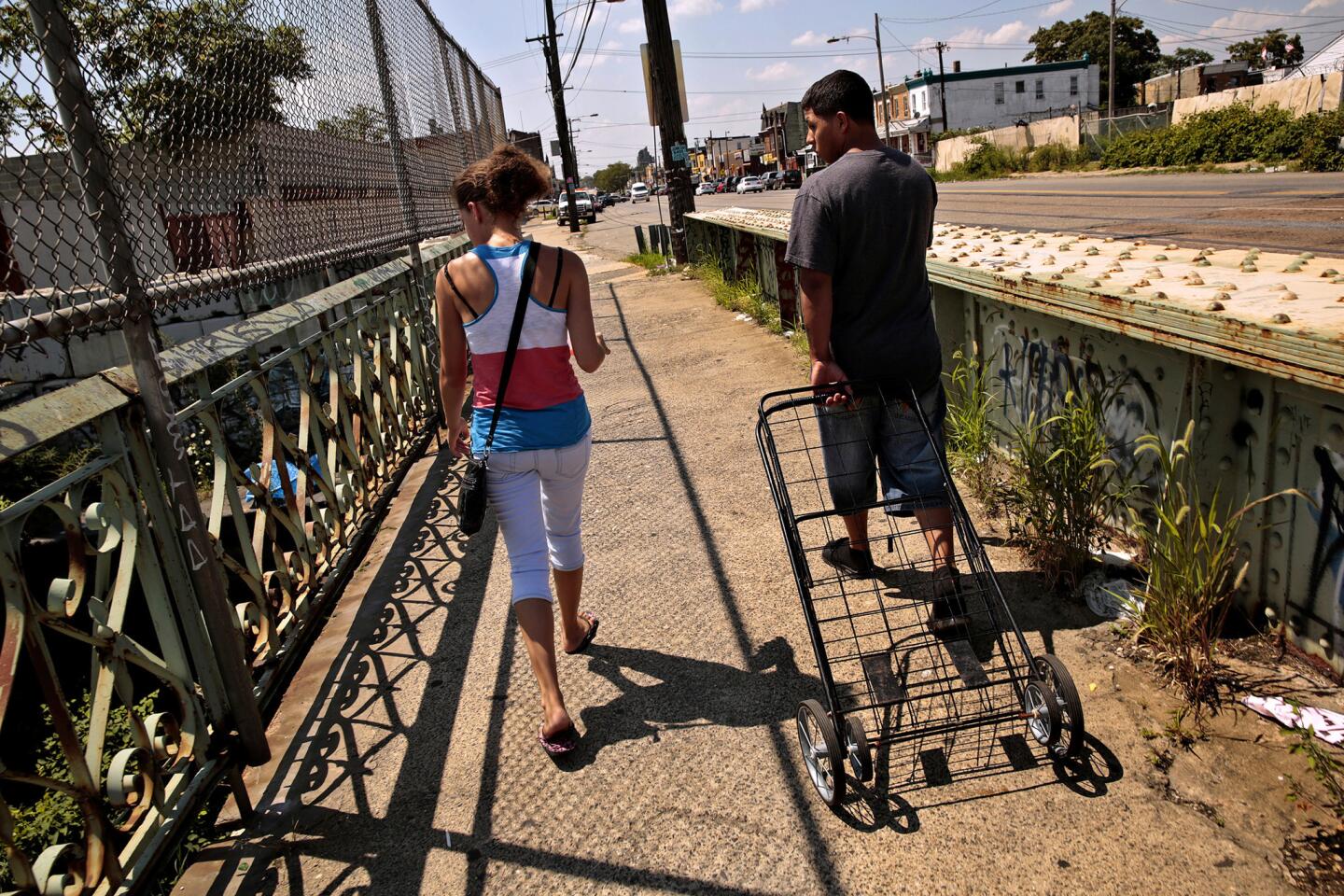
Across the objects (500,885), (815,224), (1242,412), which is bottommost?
(500,885)

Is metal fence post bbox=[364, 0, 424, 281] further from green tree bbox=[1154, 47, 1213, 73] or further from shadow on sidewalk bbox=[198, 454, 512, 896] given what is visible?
green tree bbox=[1154, 47, 1213, 73]

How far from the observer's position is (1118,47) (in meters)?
88.2

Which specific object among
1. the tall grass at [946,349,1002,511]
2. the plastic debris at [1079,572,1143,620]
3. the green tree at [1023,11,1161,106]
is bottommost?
the plastic debris at [1079,572,1143,620]

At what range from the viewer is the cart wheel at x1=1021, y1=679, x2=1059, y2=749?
2.59 m

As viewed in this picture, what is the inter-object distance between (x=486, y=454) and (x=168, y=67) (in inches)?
69.6

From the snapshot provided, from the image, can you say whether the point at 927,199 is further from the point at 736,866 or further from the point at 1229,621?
the point at 736,866

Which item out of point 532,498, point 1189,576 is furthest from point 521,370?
point 1189,576

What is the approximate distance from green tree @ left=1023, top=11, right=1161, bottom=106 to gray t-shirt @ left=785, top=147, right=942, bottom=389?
9801 centimetres

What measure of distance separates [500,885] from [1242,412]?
2.71 m

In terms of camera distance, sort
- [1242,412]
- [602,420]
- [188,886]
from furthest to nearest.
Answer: [602,420] → [1242,412] → [188,886]

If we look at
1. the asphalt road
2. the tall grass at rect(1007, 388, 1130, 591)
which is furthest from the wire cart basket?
the asphalt road

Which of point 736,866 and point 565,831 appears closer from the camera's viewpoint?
point 736,866

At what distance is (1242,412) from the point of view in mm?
2998

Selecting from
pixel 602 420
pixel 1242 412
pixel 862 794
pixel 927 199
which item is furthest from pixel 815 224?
pixel 602 420
